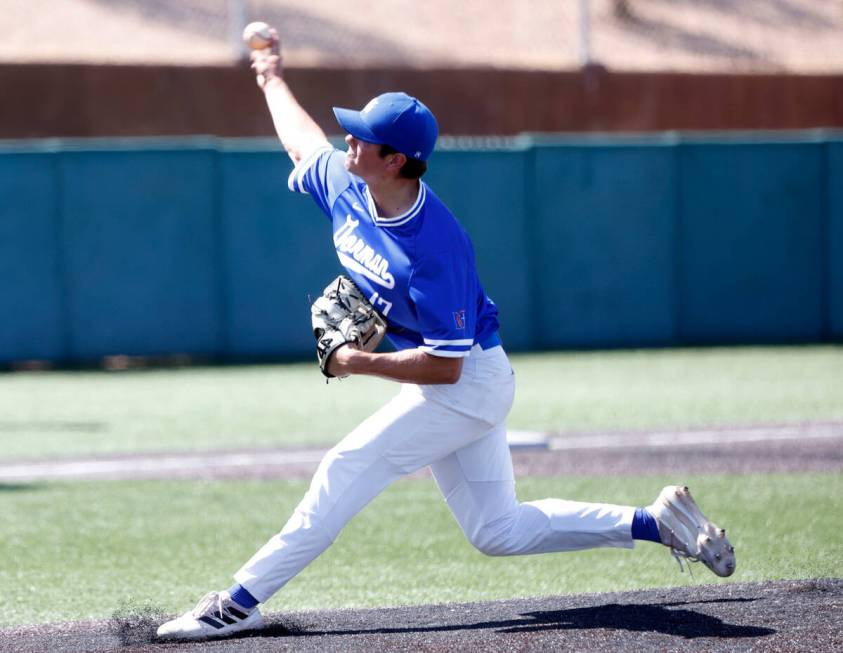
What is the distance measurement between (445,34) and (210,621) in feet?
64.3

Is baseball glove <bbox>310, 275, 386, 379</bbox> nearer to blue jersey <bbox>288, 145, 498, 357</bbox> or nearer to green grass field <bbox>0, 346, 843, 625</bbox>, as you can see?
blue jersey <bbox>288, 145, 498, 357</bbox>

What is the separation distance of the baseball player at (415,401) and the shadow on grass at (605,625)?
228 millimetres

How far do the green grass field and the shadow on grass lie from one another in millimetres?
695

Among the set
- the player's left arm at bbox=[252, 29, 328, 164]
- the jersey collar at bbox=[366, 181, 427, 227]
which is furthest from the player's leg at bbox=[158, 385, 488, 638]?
the player's left arm at bbox=[252, 29, 328, 164]

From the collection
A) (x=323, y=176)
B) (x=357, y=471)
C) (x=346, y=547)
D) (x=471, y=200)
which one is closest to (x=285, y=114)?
(x=323, y=176)

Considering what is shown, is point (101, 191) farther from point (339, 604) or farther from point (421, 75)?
point (339, 604)

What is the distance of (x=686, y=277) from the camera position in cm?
1698

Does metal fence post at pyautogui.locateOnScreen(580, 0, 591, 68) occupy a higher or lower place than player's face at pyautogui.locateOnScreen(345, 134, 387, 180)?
higher

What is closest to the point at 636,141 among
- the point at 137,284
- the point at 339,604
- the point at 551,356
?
the point at 551,356

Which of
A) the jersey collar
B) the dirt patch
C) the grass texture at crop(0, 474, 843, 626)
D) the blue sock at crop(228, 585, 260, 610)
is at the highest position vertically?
the jersey collar

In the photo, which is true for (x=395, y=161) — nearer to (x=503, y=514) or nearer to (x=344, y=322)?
(x=344, y=322)

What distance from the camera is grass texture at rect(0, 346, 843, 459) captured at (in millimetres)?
10758

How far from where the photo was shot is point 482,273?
16406 mm

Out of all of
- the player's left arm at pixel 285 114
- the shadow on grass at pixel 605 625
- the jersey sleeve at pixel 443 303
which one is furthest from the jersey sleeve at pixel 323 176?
the shadow on grass at pixel 605 625
